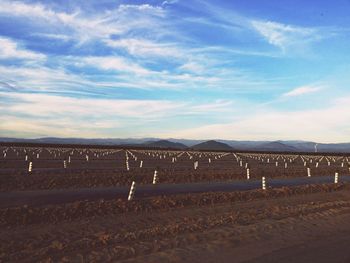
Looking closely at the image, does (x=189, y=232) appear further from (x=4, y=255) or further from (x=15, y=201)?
(x=15, y=201)

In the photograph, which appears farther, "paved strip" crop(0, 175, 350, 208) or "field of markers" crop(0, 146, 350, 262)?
"paved strip" crop(0, 175, 350, 208)

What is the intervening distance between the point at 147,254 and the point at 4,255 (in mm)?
3442

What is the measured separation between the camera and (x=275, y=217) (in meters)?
19.4

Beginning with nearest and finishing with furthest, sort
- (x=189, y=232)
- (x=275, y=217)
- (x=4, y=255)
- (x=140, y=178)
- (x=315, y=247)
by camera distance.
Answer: (x=4, y=255), (x=315, y=247), (x=189, y=232), (x=275, y=217), (x=140, y=178)

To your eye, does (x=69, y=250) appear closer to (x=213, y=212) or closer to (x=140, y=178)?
(x=213, y=212)

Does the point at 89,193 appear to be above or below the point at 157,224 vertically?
above

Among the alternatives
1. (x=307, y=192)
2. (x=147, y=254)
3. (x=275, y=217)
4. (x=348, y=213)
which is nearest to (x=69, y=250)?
(x=147, y=254)

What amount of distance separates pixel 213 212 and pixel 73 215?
5.75 m

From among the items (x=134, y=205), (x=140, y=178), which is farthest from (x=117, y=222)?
(x=140, y=178)

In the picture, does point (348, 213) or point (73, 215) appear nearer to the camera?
point (73, 215)

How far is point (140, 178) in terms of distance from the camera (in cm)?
3384

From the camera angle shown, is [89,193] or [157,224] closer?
[157,224]

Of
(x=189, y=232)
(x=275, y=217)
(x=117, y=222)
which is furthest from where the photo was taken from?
(x=275, y=217)

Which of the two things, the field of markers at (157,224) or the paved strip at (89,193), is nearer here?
the field of markers at (157,224)
